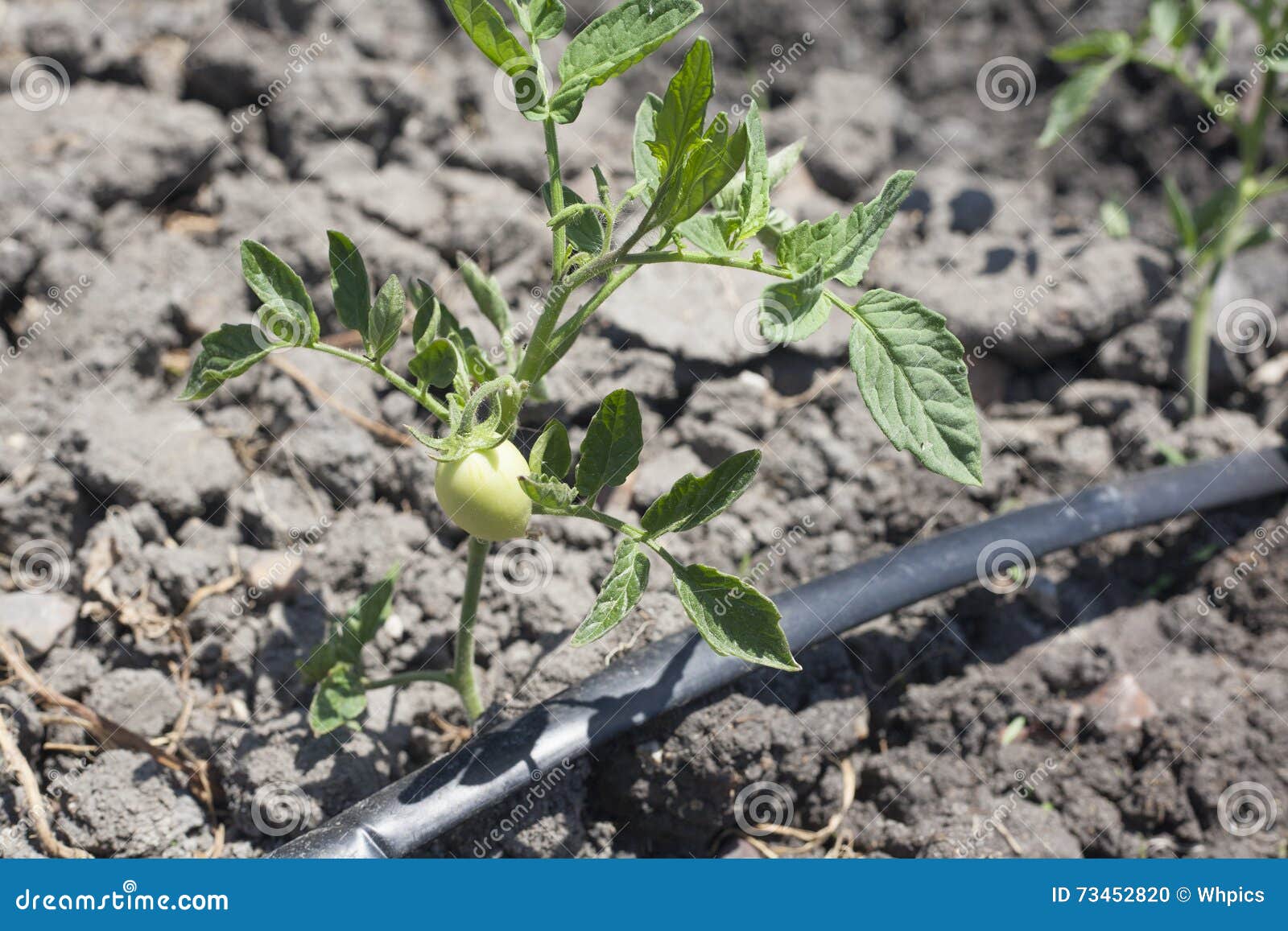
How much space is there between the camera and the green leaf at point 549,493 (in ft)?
4.14

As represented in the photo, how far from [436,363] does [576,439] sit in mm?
799

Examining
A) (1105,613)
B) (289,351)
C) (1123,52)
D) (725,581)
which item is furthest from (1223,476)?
(289,351)

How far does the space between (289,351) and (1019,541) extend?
157 centimetres

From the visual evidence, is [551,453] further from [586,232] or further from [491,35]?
[491,35]

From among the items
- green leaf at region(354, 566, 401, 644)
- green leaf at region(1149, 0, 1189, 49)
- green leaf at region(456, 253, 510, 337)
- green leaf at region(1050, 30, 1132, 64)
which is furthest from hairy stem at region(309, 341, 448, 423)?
green leaf at region(1149, 0, 1189, 49)

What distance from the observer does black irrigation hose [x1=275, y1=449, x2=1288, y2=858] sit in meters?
1.53

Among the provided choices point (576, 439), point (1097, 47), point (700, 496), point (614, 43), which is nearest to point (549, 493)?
point (700, 496)

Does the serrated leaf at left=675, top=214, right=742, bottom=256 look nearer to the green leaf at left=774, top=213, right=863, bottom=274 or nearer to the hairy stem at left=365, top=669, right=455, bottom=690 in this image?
the green leaf at left=774, top=213, right=863, bottom=274

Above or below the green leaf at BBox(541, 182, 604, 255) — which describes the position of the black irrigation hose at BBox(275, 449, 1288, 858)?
below

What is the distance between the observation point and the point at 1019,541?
204 centimetres

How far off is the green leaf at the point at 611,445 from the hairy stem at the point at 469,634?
217 mm

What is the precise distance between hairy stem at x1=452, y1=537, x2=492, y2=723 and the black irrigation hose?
0.29 ft

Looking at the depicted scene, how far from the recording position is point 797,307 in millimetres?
1205

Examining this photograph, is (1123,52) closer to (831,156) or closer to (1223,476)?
(831,156)
